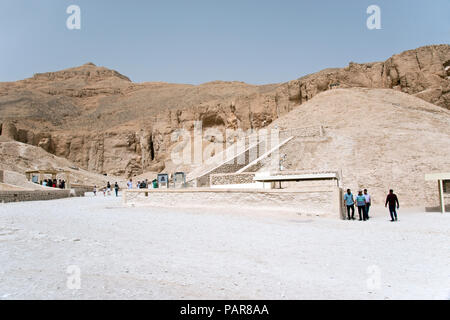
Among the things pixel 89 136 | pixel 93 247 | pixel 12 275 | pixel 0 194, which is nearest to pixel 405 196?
pixel 93 247

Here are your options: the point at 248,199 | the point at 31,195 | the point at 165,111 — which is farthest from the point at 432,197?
the point at 165,111

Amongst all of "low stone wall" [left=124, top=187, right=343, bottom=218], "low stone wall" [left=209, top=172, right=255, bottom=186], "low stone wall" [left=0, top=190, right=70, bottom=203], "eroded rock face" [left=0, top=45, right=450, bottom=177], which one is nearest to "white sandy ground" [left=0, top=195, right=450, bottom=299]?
→ "low stone wall" [left=124, top=187, right=343, bottom=218]

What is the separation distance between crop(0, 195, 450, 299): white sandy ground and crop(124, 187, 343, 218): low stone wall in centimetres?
185

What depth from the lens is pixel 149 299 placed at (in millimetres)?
3686

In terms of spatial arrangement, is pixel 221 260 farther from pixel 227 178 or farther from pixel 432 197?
pixel 227 178

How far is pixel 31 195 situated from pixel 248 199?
39.6 ft

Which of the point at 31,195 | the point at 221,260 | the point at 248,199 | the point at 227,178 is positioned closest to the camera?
the point at 221,260

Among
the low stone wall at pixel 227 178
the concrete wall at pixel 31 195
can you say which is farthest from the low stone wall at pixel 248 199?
the concrete wall at pixel 31 195

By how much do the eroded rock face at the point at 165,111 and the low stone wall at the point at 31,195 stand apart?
57.4ft

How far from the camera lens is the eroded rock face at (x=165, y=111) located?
35.8 meters

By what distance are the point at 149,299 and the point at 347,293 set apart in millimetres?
2157

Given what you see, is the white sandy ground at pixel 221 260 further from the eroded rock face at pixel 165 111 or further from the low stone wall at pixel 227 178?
the eroded rock face at pixel 165 111

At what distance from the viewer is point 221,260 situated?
5398 mm
